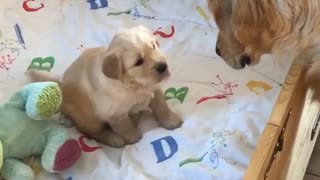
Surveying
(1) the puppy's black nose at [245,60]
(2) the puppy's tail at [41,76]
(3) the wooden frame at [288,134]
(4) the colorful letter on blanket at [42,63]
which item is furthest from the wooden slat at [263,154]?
(4) the colorful letter on blanket at [42,63]

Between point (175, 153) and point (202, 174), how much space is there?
0.09 meters

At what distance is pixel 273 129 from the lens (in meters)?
1.15

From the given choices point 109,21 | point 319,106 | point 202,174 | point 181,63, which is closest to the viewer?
point 202,174

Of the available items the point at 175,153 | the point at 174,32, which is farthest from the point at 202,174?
the point at 174,32

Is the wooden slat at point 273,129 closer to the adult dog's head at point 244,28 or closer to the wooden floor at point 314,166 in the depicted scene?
the adult dog's head at point 244,28

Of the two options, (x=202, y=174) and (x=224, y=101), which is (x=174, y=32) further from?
(x=202, y=174)

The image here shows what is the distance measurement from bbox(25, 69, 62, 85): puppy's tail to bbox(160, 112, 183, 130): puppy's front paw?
0.27 m

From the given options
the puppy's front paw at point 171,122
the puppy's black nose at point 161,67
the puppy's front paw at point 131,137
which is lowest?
the puppy's front paw at point 131,137

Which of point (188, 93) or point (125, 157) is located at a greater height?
point (188, 93)

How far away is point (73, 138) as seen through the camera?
1342 mm

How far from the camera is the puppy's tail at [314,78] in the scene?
1267 mm

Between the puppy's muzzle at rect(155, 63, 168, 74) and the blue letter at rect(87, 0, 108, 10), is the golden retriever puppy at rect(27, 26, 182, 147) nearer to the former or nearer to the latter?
the puppy's muzzle at rect(155, 63, 168, 74)

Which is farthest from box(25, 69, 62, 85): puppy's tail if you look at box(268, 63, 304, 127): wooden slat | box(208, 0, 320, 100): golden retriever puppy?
box(268, 63, 304, 127): wooden slat

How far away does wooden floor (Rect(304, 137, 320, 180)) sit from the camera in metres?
1.69
